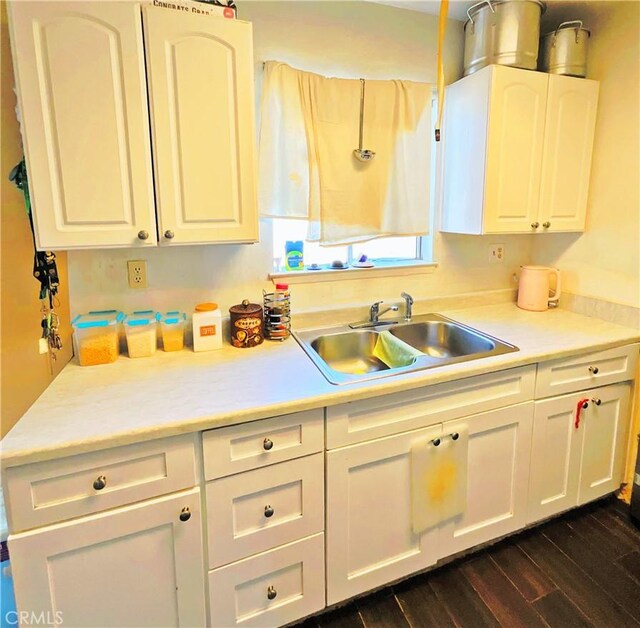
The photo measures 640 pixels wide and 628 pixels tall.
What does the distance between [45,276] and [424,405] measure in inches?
55.4

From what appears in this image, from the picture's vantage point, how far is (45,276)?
1.42 metres

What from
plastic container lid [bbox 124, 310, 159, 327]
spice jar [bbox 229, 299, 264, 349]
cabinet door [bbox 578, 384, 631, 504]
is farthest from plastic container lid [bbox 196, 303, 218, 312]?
cabinet door [bbox 578, 384, 631, 504]

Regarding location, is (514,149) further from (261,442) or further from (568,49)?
(261,442)

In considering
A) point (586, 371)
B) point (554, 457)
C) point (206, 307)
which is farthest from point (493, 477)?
point (206, 307)

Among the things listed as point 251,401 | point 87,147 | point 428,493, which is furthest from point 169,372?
point 428,493

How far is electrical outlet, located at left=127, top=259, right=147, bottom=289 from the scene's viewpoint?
5.56 ft

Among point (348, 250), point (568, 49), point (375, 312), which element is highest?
→ point (568, 49)

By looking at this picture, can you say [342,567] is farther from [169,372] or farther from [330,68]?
[330,68]

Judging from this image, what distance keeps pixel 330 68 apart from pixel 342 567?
6.73 feet

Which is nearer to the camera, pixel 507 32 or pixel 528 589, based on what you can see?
pixel 528 589

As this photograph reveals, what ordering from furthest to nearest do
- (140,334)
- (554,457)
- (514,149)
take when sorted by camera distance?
(514,149) → (554,457) → (140,334)

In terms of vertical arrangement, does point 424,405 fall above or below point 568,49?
below

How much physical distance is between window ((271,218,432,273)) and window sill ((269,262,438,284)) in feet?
0.17

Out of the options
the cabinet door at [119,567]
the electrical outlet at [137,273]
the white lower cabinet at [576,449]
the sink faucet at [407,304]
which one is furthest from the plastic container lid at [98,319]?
the white lower cabinet at [576,449]
